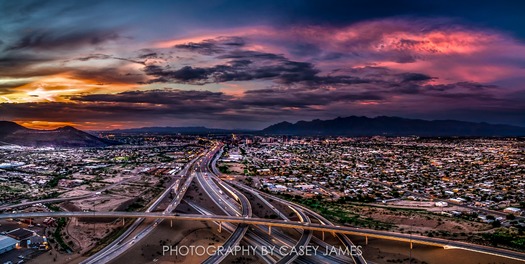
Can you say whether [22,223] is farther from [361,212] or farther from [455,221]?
[455,221]

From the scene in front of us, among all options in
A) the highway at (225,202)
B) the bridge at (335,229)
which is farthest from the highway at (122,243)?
the highway at (225,202)

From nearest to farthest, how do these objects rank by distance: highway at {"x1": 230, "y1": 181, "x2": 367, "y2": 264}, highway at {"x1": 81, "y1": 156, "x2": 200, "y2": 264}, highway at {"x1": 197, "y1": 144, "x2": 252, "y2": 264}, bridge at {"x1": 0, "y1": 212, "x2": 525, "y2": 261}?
bridge at {"x1": 0, "y1": 212, "x2": 525, "y2": 261} < highway at {"x1": 230, "y1": 181, "x2": 367, "y2": 264} < highway at {"x1": 81, "y1": 156, "x2": 200, "y2": 264} < highway at {"x1": 197, "y1": 144, "x2": 252, "y2": 264}

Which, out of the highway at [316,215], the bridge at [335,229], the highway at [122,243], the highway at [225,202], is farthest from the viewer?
the highway at [225,202]

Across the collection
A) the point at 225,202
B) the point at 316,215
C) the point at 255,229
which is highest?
the point at 316,215

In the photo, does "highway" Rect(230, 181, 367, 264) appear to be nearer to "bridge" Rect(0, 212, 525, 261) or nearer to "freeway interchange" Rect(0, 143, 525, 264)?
"freeway interchange" Rect(0, 143, 525, 264)

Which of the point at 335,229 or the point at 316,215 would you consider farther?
the point at 316,215

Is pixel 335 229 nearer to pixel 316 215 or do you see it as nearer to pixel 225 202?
pixel 316 215

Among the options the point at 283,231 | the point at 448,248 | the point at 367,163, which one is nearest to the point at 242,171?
the point at 367,163

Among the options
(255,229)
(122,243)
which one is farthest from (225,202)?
(122,243)

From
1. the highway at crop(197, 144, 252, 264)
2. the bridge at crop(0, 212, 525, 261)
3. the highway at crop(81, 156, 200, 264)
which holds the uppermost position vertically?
the bridge at crop(0, 212, 525, 261)

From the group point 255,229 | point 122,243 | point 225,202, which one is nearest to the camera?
point 122,243

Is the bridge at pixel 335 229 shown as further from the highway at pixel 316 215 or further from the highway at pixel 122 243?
the highway at pixel 122 243

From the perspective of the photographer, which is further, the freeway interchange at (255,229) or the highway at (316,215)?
the freeway interchange at (255,229)

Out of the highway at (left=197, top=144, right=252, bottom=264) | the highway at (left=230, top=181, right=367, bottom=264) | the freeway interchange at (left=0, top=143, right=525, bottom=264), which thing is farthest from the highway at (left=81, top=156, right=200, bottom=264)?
the highway at (left=230, top=181, right=367, bottom=264)
